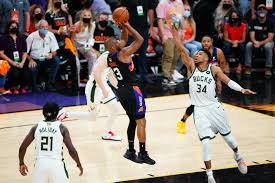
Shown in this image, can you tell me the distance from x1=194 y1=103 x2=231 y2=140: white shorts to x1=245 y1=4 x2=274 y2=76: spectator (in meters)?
Answer: 8.52

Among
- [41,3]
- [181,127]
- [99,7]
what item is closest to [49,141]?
[181,127]

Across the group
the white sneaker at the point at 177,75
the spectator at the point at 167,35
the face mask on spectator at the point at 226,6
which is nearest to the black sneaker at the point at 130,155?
the spectator at the point at 167,35

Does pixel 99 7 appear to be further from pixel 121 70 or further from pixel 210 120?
pixel 210 120

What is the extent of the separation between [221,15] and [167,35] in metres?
2.14

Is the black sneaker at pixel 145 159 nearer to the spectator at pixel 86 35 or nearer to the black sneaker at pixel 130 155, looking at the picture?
the black sneaker at pixel 130 155

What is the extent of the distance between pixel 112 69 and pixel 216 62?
8.38 feet

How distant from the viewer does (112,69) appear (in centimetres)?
1109

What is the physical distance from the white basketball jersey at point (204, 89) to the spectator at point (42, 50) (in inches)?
281

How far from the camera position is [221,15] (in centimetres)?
1898

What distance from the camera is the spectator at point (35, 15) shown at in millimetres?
17141

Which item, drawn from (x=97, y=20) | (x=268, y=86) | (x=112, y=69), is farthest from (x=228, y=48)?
(x=112, y=69)

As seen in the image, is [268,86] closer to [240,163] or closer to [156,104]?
[156,104]

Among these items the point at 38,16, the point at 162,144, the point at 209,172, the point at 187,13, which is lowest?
the point at 162,144

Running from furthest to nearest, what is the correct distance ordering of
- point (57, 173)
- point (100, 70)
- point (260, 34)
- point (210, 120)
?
point (260, 34) < point (100, 70) < point (210, 120) < point (57, 173)
